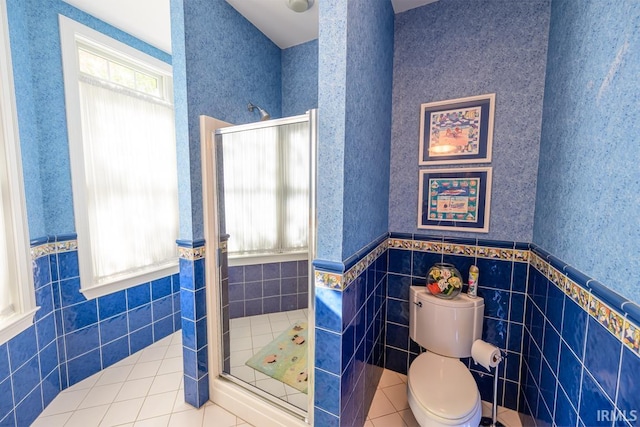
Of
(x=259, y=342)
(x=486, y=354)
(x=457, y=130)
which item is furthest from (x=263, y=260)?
(x=457, y=130)

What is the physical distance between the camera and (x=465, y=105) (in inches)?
60.6

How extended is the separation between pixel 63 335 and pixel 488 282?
9.56 feet

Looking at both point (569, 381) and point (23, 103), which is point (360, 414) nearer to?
point (569, 381)

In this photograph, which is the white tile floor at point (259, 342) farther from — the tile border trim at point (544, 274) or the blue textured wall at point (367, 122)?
the blue textured wall at point (367, 122)

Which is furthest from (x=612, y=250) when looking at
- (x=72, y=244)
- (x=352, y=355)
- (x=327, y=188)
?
(x=72, y=244)

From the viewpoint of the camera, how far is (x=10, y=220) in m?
1.29

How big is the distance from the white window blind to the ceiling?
41.1 inches

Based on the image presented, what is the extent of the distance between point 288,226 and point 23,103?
174 centimetres

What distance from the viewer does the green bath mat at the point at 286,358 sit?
1645 mm

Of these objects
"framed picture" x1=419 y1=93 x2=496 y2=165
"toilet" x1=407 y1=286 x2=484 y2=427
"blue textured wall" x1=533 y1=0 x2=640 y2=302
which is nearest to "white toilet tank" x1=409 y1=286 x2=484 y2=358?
"toilet" x1=407 y1=286 x2=484 y2=427

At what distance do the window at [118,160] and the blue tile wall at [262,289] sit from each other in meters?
1.01

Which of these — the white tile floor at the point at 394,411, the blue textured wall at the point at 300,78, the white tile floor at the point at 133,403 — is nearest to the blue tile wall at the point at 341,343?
the white tile floor at the point at 394,411
